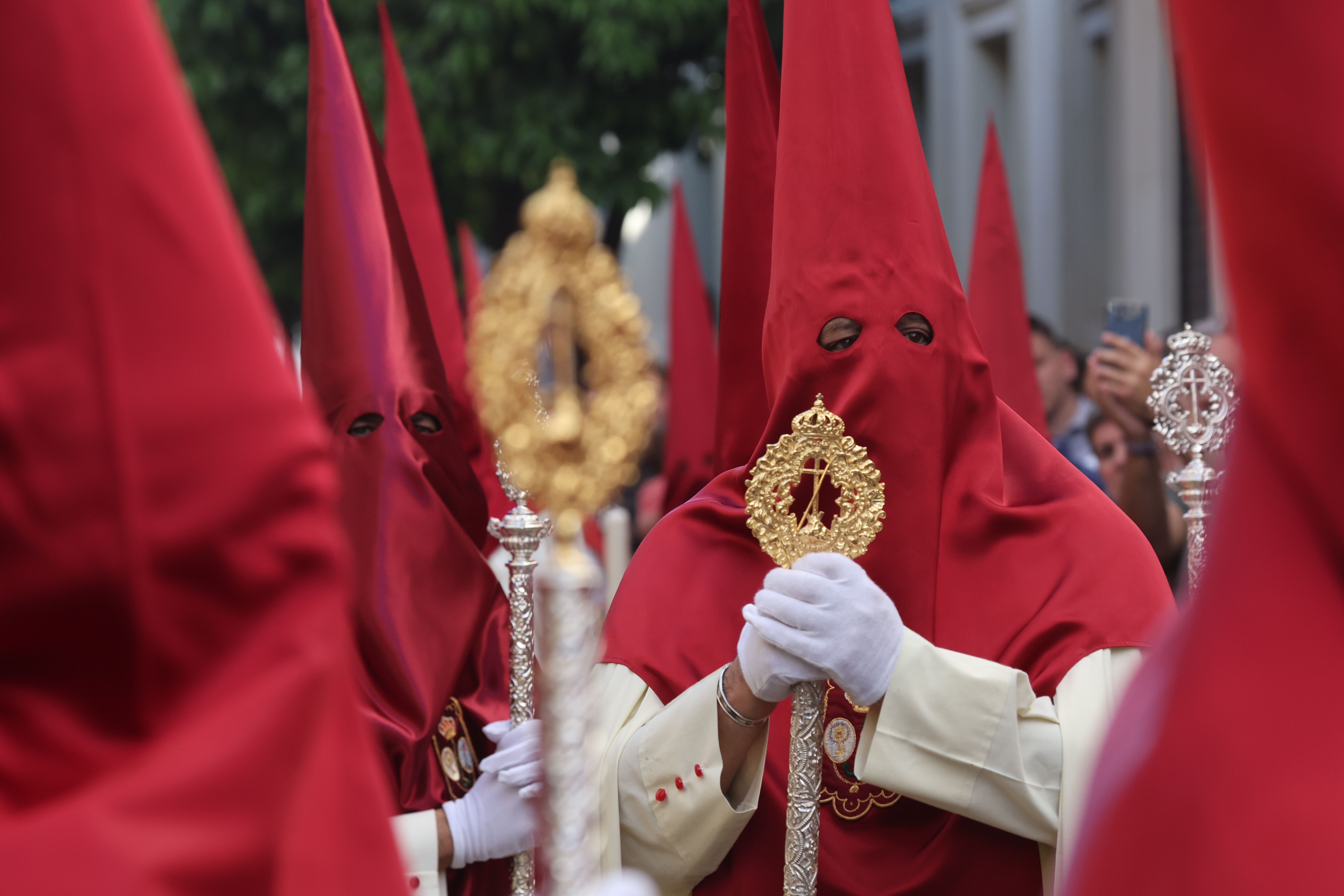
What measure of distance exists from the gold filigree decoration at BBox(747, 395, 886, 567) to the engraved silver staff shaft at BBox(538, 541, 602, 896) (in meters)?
1.18

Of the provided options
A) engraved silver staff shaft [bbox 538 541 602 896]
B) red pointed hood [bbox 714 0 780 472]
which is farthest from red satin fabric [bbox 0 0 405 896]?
red pointed hood [bbox 714 0 780 472]

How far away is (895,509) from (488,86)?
7.99m

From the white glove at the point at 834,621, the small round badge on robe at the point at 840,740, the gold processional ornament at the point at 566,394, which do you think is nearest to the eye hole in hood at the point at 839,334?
the white glove at the point at 834,621

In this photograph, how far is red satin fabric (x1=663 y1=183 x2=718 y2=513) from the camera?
7.11m

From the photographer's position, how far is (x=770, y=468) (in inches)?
97.7

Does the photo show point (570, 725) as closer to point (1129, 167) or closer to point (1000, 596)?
point (1000, 596)

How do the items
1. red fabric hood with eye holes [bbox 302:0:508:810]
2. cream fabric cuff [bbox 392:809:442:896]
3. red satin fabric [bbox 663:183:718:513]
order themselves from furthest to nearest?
red satin fabric [bbox 663:183:718:513] < red fabric hood with eye holes [bbox 302:0:508:810] < cream fabric cuff [bbox 392:809:442:896]

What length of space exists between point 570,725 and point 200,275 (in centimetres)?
51

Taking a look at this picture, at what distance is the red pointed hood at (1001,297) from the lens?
5055 millimetres

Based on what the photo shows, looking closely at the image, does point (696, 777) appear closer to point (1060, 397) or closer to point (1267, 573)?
point (1267, 573)

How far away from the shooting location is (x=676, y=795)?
2.67 m

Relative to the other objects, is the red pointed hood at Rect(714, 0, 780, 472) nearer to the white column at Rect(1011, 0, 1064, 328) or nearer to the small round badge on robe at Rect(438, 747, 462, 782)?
the small round badge on robe at Rect(438, 747, 462, 782)

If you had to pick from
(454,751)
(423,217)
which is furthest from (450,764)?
(423,217)

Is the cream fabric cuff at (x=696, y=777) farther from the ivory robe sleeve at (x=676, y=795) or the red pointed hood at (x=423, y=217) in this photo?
the red pointed hood at (x=423, y=217)
